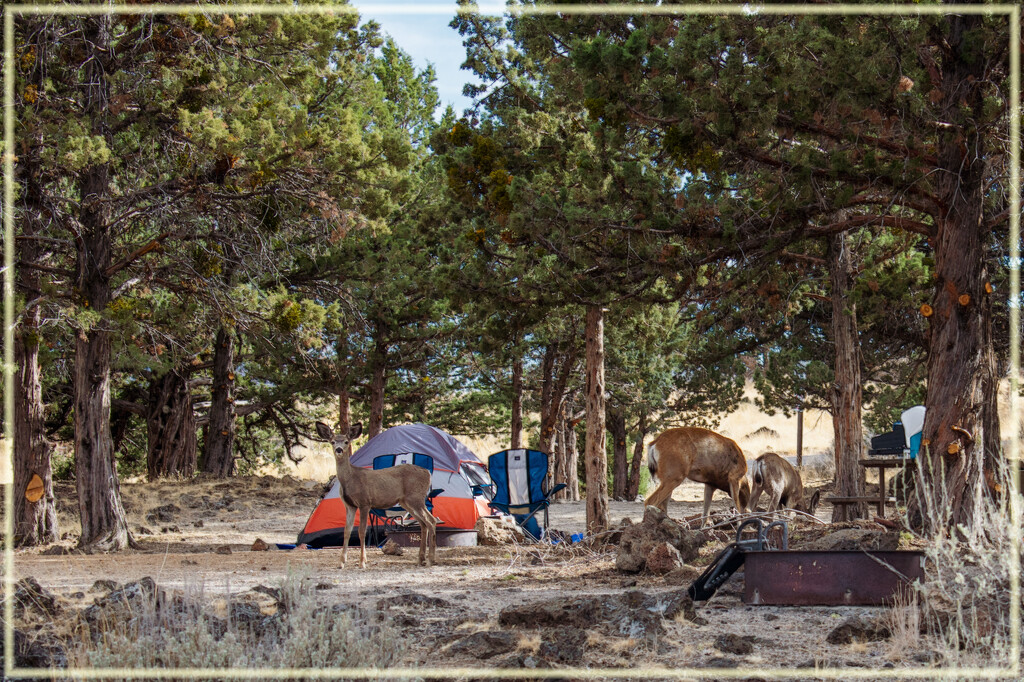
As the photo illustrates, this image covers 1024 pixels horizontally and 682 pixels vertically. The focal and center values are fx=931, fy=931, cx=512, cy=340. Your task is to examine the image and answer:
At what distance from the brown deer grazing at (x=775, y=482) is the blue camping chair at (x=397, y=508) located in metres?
4.82

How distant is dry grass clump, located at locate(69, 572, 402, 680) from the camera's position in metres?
5.01

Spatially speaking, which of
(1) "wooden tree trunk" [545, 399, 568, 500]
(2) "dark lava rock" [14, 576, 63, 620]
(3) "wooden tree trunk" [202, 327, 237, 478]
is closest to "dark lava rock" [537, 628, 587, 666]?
(2) "dark lava rock" [14, 576, 63, 620]

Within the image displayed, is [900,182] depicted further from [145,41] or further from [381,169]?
[145,41]

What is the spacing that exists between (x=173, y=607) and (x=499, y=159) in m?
8.57

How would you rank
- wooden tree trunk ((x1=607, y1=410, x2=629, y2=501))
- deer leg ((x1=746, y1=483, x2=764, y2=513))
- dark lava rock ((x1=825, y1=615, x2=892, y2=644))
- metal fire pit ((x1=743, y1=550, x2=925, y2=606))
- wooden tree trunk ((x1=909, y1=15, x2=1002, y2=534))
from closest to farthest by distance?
dark lava rock ((x1=825, y1=615, x2=892, y2=644))
metal fire pit ((x1=743, y1=550, x2=925, y2=606))
wooden tree trunk ((x1=909, y1=15, x2=1002, y2=534))
deer leg ((x1=746, y1=483, x2=764, y2=513))
wooden tree trunk ((x1=607, y1=410, x2=629, y2=501))

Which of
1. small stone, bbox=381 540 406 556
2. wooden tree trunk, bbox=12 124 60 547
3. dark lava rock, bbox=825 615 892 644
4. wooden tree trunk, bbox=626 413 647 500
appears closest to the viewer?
dark lava rock, bbox=825 615 892 644

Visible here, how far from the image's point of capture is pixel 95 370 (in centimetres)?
1273

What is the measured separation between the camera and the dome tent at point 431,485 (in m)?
13.9

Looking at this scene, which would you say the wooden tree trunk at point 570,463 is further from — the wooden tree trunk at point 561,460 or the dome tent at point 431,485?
the dome tent at point 431,485

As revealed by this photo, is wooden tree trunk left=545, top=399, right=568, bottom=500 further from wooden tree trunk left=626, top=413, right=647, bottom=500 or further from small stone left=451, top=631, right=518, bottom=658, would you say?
small stone left=451, top=631, right=518, bottom=658

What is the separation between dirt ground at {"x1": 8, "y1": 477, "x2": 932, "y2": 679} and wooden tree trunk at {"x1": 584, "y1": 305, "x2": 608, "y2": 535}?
73.8 inches

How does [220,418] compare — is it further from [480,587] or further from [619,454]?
[480,587]

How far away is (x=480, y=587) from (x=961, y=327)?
19.4 feet

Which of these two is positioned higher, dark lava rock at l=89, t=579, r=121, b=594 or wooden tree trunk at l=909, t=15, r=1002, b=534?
wooden tree trunk at l=909, t=15, r=1002, b=534
